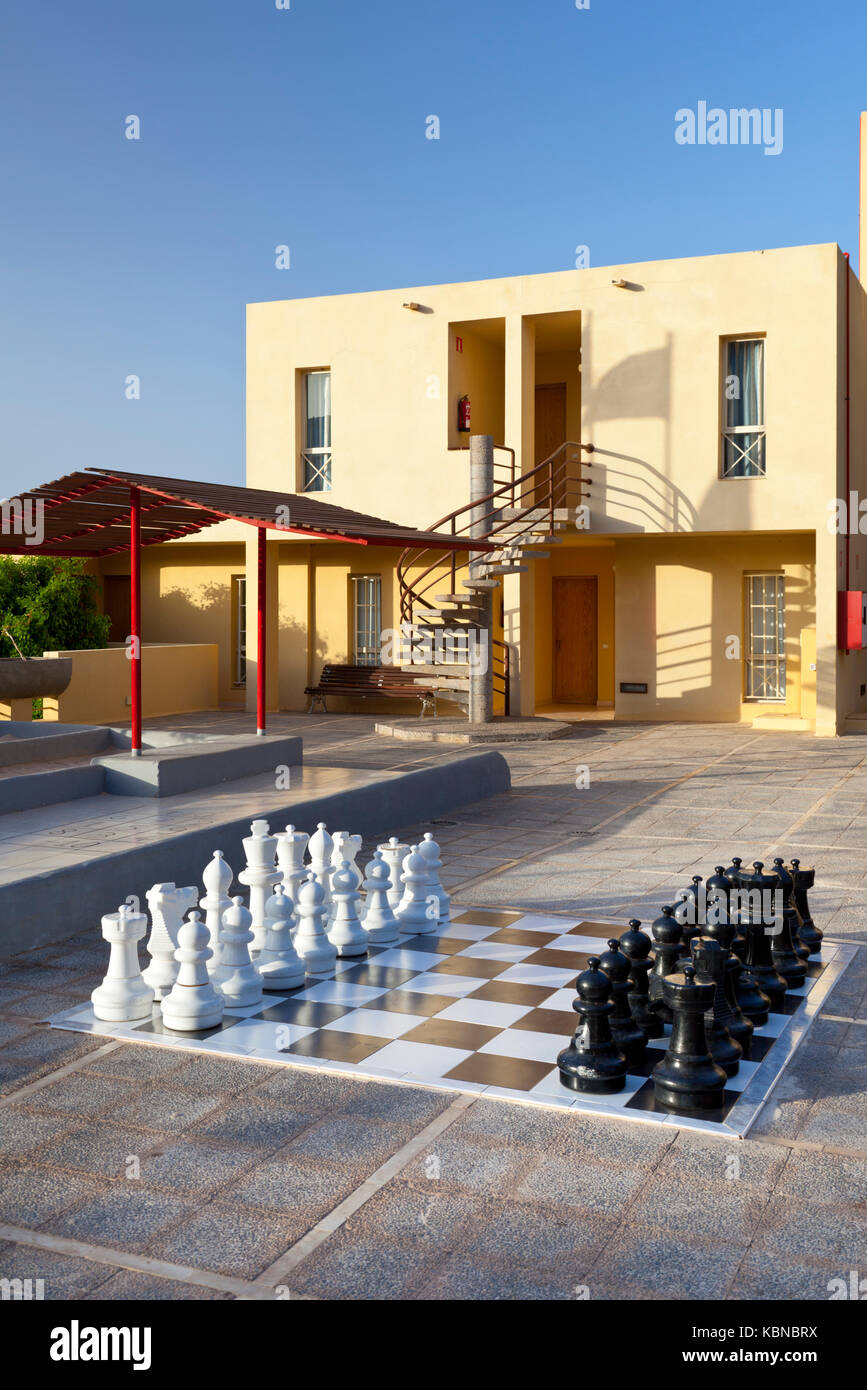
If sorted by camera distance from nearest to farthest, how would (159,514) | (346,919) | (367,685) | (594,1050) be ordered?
(594,1050) → (346,919) → (159,514) → (367,685)

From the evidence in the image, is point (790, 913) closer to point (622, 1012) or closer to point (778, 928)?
point (778, 928)

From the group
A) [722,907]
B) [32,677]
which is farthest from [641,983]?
[32,677]

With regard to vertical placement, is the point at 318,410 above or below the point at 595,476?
above

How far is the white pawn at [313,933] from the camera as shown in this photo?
5746mm

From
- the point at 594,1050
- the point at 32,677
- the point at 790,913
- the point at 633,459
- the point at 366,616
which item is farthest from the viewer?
the point at 366,616

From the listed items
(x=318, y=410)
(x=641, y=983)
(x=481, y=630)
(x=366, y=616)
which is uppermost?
(x=318, y=410)

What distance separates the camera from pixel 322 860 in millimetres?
6488

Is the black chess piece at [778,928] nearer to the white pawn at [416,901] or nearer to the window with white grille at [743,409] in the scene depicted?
the white pawn at [416,901]

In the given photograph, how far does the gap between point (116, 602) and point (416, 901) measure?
18.2 metres

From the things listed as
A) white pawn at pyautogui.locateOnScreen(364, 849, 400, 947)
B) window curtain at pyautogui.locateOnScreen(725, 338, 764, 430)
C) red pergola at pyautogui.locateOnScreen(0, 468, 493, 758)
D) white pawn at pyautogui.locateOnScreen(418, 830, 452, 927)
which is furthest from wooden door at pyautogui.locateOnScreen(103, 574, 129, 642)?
white pawn at pyautogui.locateOnScreen(364, 849, 400, 947)

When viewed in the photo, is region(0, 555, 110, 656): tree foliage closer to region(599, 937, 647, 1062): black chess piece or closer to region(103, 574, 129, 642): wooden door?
region(103, 574, 129, 642): wooden door
